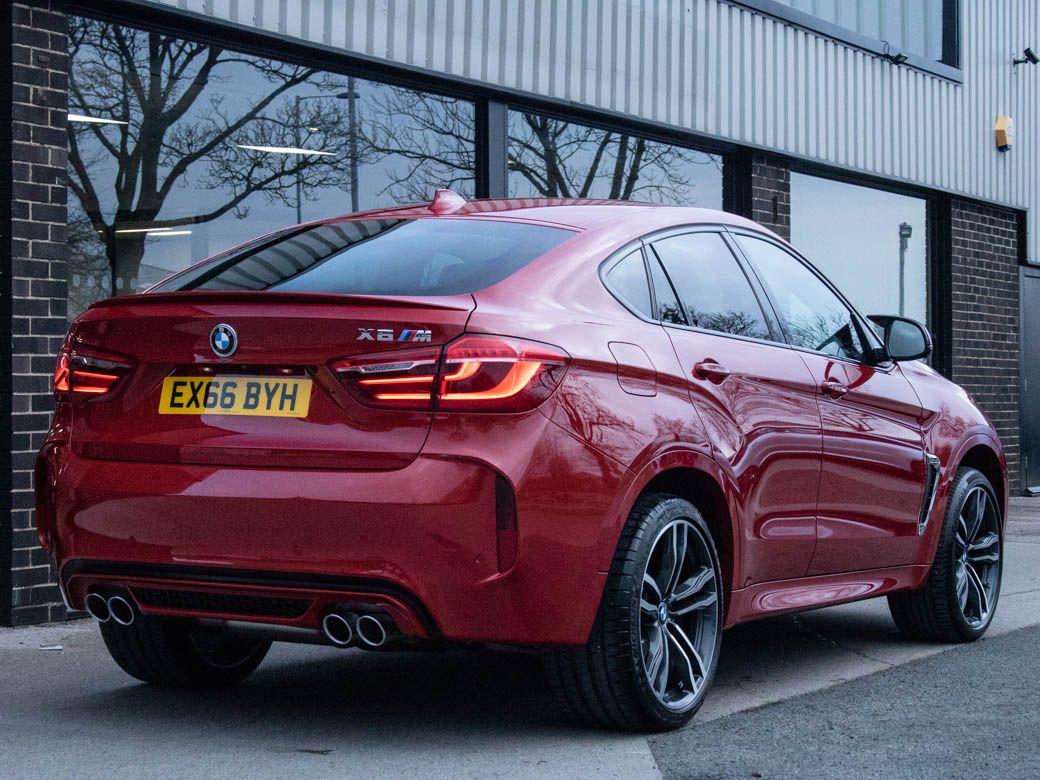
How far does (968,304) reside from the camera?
16031mm

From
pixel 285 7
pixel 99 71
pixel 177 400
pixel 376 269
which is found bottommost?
pixel 177 400

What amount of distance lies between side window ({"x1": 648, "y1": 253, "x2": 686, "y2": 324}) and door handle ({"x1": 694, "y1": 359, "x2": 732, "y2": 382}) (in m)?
0.17

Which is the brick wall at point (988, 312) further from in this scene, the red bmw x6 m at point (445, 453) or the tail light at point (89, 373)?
the tail light at point (89, 373)

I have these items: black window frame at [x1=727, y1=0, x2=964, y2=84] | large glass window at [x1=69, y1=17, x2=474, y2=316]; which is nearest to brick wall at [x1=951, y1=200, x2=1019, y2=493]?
black window frame at [x1=727, y1=0, x2=964, y2=84]

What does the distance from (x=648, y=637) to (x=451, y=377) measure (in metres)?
1.08

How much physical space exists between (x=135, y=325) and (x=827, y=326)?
9.18 ft

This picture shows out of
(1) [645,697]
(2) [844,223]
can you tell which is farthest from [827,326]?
(2) [844,223]

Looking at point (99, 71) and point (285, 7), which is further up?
point (285, 7)

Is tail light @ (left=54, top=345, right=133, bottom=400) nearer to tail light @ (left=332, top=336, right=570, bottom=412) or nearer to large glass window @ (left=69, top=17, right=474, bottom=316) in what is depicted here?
tail light @ (left=332, top=336, right=570, bottom=412)

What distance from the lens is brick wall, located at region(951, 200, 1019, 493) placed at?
15.9 m

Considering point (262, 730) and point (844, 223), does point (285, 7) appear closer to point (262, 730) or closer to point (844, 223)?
point (262, 730)

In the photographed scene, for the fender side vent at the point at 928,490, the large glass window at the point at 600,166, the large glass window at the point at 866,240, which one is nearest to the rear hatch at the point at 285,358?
the fender side vent at the point at 928,490

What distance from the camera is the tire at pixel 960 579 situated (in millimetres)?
6426

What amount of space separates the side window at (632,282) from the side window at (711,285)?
17cm
